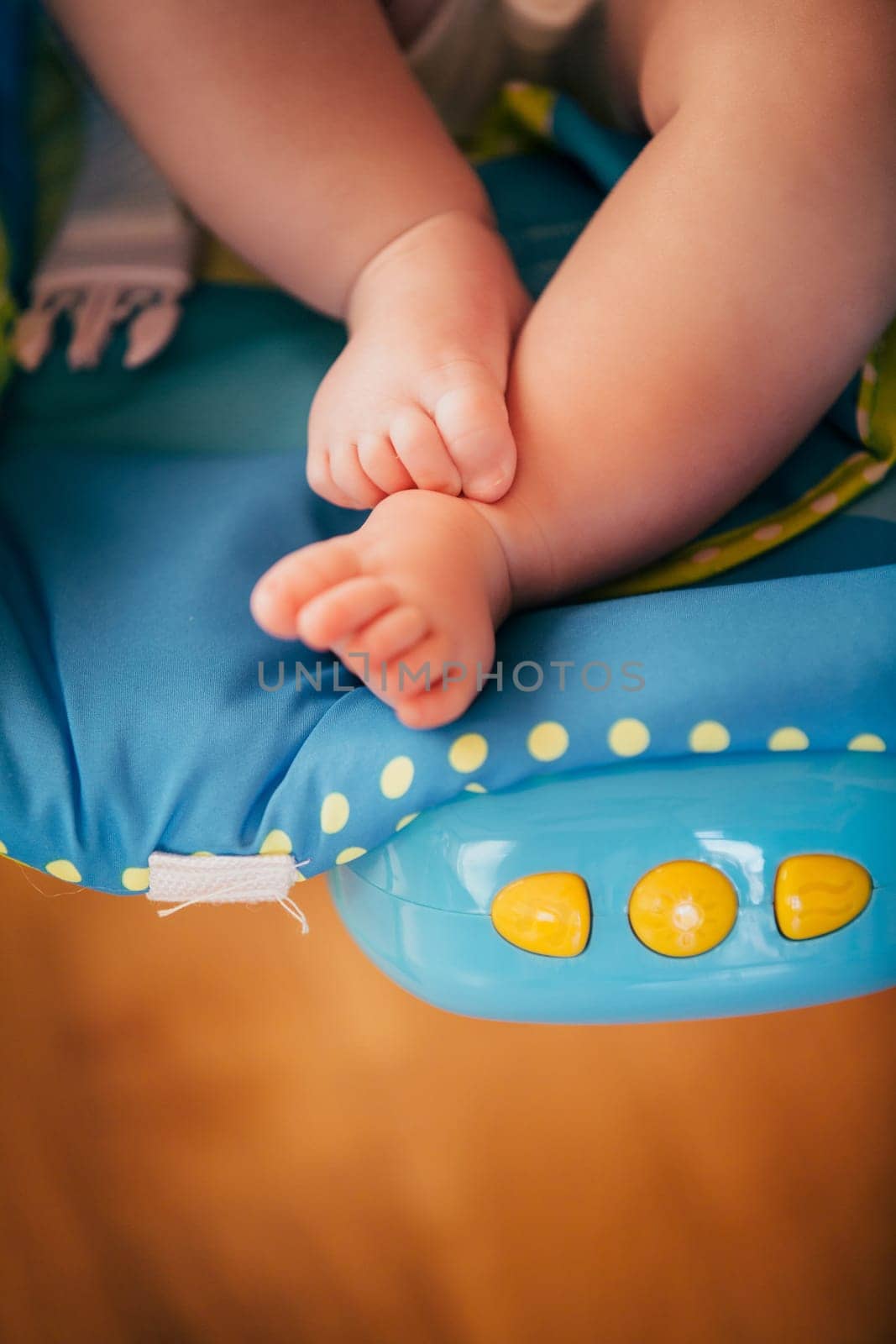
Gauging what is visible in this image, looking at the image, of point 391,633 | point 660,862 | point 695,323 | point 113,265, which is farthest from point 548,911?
point 113,265

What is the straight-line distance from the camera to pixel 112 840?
481 millimetres

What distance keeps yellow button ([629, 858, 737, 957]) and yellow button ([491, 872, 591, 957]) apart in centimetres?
3

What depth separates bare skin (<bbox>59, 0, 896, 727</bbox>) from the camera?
1.57ft

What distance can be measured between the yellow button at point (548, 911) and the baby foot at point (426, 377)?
0.18m

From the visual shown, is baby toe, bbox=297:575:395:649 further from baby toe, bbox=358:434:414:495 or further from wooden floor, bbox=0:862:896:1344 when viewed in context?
wooden floor, bbox=0:862:896:1344

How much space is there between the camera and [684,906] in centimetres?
46

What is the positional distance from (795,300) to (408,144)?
0.24 meters

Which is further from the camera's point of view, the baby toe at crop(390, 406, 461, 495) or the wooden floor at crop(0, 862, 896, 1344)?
the wooden floor at crop(0, 862, 896, 1344)

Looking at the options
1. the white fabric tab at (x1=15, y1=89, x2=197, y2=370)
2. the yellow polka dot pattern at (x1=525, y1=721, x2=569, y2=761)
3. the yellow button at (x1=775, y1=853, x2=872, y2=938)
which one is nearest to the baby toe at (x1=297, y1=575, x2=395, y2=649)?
the yellow polka dot pattern at (x1=525, y1=721, x2=569, y2=761)

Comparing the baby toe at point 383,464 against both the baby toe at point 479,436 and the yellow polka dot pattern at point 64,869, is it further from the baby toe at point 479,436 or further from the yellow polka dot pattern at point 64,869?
the yellow polka dot pattern at point 64,869

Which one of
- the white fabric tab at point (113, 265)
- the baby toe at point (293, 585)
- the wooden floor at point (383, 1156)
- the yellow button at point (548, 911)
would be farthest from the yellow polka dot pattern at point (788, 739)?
the white fabric tab at point (113, 265)

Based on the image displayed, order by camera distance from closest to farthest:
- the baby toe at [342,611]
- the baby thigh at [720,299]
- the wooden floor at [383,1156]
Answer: the baby toe at [342,611]
the baby thigh at [720,299]
the wooden floor at [383,1156]

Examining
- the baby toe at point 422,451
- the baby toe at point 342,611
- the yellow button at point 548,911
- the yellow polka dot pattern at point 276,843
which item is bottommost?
the yellow button at point 548,911

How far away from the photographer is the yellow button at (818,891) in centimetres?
46
